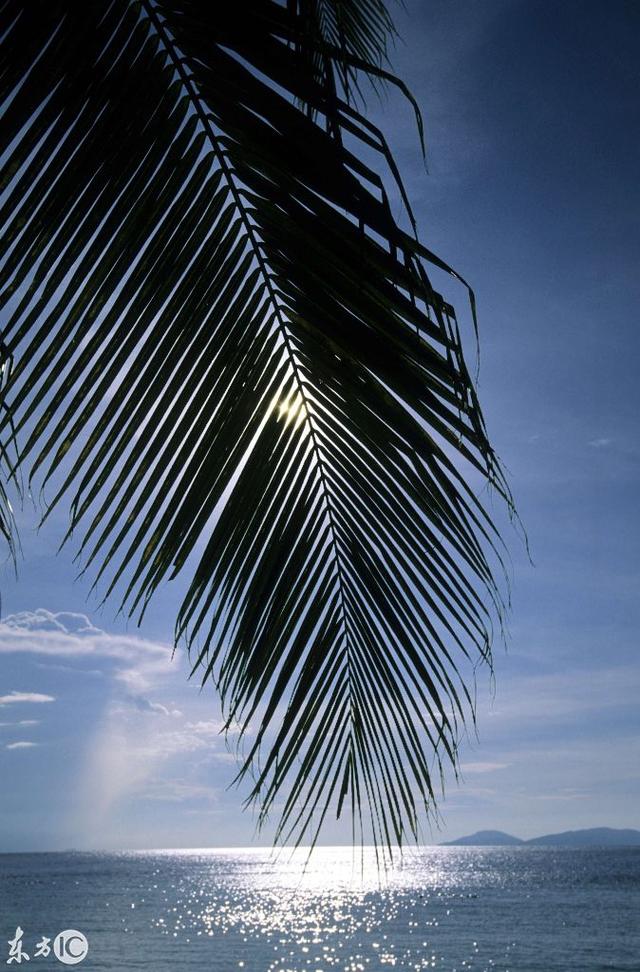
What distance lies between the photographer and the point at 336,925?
5191 centimetres

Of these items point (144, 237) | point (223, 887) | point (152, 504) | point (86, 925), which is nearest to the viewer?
point (144, 237)

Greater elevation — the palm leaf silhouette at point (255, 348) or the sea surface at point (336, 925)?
the sea surface at point (336, 925)

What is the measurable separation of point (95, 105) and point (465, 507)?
2.49 ft

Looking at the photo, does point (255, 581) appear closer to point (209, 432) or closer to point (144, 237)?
point (209, 432)

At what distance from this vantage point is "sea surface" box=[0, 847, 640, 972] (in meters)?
36.9

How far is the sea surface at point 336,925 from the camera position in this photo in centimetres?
3691

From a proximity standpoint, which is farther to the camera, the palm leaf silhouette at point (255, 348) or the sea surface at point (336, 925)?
the sea surface at point (336, 925)

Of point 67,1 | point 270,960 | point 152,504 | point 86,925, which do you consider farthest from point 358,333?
point 86,925

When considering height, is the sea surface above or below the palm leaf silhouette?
above

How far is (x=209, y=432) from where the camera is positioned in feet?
4.25

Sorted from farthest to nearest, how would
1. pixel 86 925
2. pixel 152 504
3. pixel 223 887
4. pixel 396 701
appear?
1. pixel 223 887
2. pixel 86 925
3. pixel 396 701
4. pixel 152 504

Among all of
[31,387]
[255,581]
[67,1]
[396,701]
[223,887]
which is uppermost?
[223,887]

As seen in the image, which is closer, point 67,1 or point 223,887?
point 67,1

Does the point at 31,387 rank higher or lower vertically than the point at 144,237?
lower
